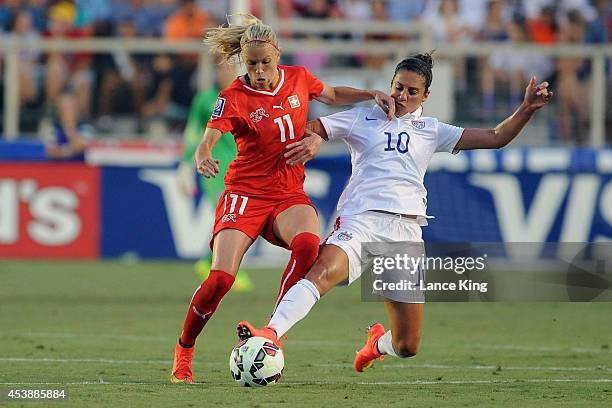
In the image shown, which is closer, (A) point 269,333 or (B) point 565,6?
(A) point 269,333

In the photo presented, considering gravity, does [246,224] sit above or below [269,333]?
above

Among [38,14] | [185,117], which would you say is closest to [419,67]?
[185,117]

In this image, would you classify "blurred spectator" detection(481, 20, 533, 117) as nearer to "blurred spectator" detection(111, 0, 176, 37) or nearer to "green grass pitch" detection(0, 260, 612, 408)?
"green grass pitch" detection(0, 260, 612, 408)

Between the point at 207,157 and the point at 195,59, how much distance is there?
10.9 metres

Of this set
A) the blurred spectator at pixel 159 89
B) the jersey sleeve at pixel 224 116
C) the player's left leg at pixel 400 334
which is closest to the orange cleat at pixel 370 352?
the player's left leg at pixel 400 334

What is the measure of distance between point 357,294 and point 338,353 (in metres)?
5.41

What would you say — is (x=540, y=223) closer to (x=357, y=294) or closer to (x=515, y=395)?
(x=357, y=294)

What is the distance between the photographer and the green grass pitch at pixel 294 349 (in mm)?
7672

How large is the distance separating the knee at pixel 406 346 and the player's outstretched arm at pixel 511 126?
132 centimetres

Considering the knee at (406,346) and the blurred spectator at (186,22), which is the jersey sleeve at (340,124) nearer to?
the knee at (406,346)

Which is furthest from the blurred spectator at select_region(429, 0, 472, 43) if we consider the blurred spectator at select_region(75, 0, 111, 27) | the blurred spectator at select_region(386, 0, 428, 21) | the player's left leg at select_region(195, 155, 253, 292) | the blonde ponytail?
the blonde ponytail

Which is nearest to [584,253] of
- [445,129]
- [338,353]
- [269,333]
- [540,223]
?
[540,223]

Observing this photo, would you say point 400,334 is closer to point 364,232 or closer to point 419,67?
point 364,232

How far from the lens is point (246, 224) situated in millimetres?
8406
